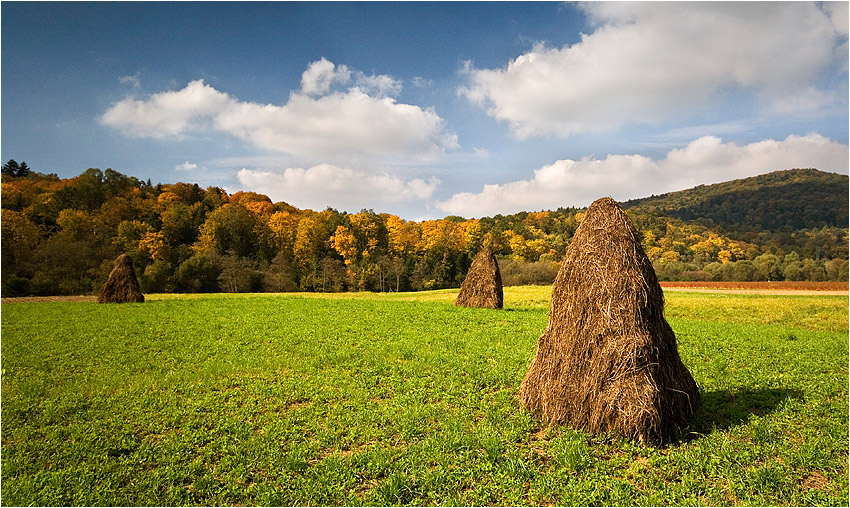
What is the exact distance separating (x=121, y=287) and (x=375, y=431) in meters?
28.5

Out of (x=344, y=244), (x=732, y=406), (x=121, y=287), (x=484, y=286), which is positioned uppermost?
(x=344, y=244)

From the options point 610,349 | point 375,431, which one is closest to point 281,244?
point 375,431

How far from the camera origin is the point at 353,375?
10.2 meters

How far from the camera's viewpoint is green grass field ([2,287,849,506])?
199 inches

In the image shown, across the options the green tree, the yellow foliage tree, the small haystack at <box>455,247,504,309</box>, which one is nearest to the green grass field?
the small haystack at <box>455,247,504,309</box>

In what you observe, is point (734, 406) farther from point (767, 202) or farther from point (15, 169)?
point (767, 202)

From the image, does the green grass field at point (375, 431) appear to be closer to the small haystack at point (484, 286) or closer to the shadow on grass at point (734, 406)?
the shadow on grass at point (734, 406)

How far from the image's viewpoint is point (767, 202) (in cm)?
11306

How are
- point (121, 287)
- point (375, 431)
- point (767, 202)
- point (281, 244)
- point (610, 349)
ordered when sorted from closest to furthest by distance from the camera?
point (610, 349), point (375, 431), point (121, 287), point (281, 244), point (767, 202)

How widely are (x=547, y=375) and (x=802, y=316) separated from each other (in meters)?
27.9

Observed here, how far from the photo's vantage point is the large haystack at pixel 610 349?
6.16m

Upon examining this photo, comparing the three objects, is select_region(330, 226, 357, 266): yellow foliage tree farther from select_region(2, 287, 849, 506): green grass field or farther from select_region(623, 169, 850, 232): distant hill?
select_region(623, 169, 850, 232): distant hill

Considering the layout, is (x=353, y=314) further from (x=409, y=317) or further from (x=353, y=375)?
(x=353, y=375)

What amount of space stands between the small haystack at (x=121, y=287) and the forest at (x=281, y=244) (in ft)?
91.6
